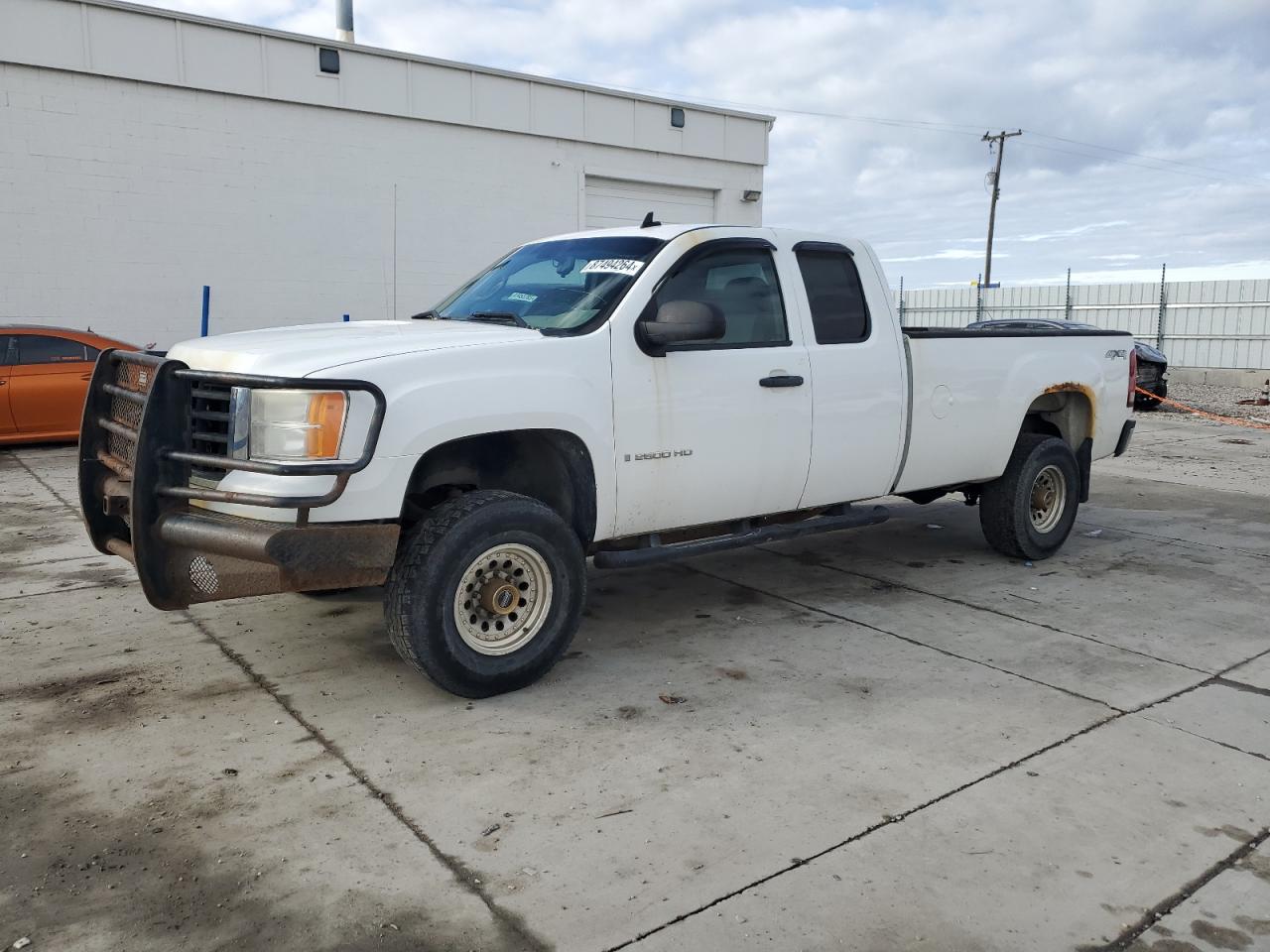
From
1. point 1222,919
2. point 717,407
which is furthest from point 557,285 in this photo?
point 1222,919

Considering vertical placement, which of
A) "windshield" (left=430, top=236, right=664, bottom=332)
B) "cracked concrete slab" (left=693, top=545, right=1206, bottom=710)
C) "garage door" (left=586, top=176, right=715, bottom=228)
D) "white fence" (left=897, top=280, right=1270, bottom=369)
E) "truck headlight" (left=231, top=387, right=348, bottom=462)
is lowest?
"cracked concrete slab" (left=693, top=545, right=1206, bottom=710)

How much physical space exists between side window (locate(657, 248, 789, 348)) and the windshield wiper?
0.74 meters

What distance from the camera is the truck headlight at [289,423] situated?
3.86m

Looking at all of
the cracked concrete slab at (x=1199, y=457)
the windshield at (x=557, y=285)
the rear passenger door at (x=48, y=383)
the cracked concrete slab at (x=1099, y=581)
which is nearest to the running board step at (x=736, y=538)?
the cracked concrete slab at (x=1099, y=581)

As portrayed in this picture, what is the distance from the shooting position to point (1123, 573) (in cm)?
677

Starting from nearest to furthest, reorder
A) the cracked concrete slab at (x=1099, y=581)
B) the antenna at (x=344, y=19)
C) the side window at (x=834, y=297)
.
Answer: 1. the cracked concrete slab at (x=1099, y=581)
2. the side window at (x=834, y=297)
3. the antenna at (x=344, y=19)

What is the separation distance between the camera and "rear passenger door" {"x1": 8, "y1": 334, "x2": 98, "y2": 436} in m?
11.6

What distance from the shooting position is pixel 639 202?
61.8 ft

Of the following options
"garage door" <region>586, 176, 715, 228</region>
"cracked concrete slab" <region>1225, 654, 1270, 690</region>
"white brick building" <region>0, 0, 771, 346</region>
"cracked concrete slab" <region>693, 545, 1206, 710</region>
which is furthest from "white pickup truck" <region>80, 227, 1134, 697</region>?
"garage door" <region>586, 176, 715, 228</region>

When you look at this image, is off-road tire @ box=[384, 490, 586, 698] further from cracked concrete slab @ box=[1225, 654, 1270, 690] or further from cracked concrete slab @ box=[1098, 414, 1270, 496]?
cracked concrete slab @ box=[1098, 414, 1270, 496]

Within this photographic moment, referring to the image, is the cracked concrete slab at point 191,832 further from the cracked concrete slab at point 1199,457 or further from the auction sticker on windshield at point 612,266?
the cracked concrete slab at point 1199,457

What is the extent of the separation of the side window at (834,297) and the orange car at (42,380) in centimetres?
935

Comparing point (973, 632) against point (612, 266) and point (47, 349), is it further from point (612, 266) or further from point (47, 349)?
point (47, 349)

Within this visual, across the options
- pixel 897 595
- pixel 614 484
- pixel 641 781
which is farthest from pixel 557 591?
pixel 897 595
